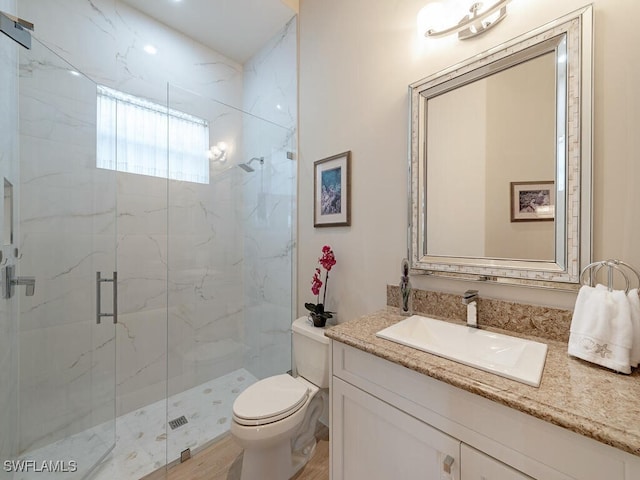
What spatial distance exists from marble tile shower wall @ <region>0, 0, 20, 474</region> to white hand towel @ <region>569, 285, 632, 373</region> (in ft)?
7.57

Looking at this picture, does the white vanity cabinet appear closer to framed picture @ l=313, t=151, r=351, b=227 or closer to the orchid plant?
the orchid plant

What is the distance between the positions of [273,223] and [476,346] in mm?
1640

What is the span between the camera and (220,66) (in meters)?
2.46

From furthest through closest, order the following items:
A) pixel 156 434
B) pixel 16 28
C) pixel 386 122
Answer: pixel 156 434
pixel 386 122
pixel 16 28

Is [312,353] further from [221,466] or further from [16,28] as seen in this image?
[16,28]

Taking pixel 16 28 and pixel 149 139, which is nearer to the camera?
pixel 16 28

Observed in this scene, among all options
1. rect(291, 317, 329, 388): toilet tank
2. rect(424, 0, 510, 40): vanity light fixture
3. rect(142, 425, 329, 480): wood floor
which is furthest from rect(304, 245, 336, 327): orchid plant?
rect(424, 0, 510, 40): vanity light fixture

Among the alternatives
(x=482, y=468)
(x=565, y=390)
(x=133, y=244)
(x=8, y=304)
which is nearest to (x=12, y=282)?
(x=8, y=304)

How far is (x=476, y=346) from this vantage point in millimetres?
1035

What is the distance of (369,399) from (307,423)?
857 millimetres

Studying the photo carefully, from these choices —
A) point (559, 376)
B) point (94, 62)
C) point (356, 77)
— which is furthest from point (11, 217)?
point (559, 376)

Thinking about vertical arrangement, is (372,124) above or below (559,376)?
above

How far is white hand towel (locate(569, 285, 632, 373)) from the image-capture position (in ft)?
2.46

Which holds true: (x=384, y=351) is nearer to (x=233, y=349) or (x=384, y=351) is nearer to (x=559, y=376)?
(x=559, y=376)
